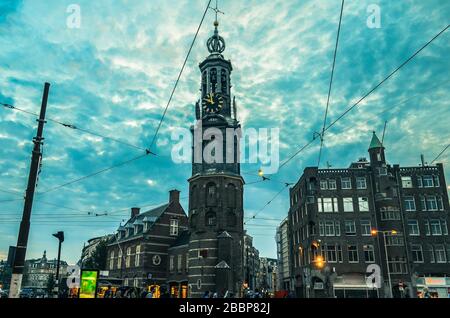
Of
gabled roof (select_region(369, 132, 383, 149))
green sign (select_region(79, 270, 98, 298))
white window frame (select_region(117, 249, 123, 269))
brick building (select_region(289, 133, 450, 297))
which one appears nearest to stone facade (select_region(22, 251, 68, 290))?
white window frame (select_region(117, 249, 123, 269))

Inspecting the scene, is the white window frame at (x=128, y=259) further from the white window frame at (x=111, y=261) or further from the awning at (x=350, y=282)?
the awning at (x=350, y=282)

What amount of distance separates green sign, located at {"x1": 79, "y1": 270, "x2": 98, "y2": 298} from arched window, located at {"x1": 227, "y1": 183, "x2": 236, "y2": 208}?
1261 inches

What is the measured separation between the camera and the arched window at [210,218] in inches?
2016

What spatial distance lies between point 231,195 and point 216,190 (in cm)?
232

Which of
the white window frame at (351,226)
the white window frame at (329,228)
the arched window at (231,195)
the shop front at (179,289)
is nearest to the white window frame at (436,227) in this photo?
the white window frame at (351,226)

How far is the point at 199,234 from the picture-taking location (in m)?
51.3

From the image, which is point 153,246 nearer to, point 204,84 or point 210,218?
point 210,218

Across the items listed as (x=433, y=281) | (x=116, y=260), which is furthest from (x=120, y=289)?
(x=116, y=260)

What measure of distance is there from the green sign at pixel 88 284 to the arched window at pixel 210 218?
30.7 metres

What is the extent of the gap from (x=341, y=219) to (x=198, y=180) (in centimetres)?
2023

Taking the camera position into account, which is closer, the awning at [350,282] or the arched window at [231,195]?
the awning at [350,282]

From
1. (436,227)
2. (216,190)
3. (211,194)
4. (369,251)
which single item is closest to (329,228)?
(369,251)
